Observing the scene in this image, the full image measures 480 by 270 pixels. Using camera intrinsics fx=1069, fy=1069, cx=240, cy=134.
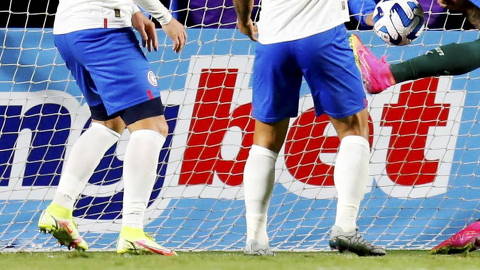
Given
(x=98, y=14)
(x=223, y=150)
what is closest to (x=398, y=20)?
(x=98, y=14)

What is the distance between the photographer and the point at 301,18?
3959 mm

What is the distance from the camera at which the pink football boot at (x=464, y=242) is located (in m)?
4.56

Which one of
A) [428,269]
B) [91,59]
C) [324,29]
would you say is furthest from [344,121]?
[91,59]

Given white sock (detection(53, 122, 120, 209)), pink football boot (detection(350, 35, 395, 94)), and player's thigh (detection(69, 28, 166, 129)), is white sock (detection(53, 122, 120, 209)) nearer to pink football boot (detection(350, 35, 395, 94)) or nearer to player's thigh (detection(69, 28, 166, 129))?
player's thigh (detection(69, 28, 166, 129))

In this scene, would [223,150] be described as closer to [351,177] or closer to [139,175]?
[139,175]

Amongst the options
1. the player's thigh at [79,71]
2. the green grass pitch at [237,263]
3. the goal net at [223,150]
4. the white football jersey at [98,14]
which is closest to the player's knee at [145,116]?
the player's thigh at [79,71]

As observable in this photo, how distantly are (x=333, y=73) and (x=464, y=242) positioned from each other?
1.12 m

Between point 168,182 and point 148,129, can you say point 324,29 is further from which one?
point 168,182

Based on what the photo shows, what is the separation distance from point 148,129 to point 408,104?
6.31 feet

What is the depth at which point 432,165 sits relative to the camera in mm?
5539

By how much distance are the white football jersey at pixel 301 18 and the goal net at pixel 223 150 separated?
149 cm

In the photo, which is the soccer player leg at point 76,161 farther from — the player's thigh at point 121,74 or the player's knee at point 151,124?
the player's knee at point 151,124

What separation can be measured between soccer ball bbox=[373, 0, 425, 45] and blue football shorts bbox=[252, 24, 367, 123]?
0.25 metres

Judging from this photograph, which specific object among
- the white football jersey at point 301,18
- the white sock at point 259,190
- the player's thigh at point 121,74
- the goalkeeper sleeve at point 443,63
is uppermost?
the white football jersey at point 301,18
